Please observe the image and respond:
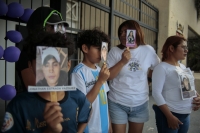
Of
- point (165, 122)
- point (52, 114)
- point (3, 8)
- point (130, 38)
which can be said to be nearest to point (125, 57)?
point (130, 38)

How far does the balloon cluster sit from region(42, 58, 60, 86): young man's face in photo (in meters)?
1.97

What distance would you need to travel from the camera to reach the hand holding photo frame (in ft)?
3.10

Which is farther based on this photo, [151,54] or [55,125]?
[151,54]

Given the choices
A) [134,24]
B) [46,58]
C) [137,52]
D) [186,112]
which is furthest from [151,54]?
[46,58]

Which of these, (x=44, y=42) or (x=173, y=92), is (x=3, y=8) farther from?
(x=173, y=92)

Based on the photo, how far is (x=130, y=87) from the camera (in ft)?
6.57

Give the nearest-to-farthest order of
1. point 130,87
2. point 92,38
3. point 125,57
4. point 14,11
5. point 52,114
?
point 52,114 < point 92,38 < point 125,57 < point 130,87 < point 14,11

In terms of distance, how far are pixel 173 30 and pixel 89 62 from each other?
6.79 m

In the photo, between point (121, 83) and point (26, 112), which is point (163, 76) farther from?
point (26, 112)

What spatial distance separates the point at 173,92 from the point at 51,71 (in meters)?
1.40

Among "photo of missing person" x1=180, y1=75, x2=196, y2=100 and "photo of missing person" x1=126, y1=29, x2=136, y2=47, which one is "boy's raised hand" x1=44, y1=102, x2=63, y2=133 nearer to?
"photo of missing person" x1=126, y1=29, x2=136, y2=47

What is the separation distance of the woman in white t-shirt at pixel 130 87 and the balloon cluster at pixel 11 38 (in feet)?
4.49

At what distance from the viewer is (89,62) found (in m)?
1.72

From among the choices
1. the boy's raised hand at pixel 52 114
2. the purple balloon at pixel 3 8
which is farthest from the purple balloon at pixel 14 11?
the boy's raised hand at pixel 52 114
